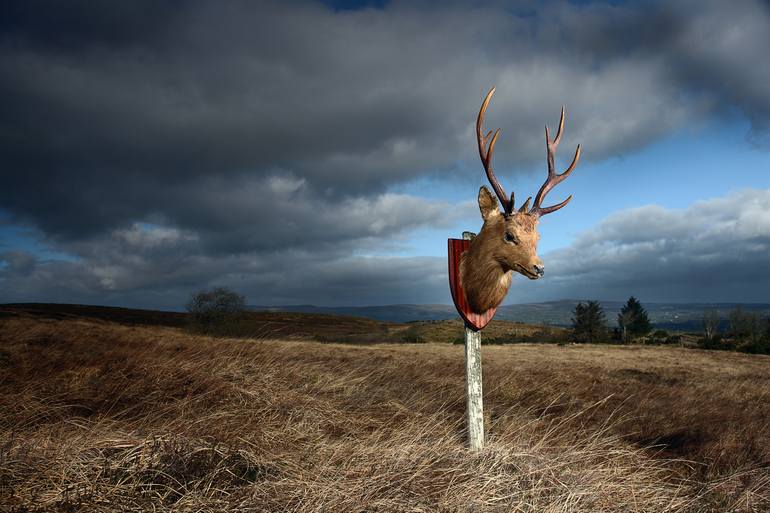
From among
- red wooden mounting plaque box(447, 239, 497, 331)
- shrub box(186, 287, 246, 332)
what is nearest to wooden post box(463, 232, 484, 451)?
red wooden mounting plaque box(447, 239, 497, 331)

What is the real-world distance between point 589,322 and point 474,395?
4679cm

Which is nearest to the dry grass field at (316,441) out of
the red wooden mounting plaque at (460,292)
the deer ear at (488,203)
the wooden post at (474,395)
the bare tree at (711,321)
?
the wooden post at (474,395)

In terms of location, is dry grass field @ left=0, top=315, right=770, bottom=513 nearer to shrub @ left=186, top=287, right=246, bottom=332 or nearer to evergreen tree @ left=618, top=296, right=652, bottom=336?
shrub @ left=186, top=287, right=246, bottom=332

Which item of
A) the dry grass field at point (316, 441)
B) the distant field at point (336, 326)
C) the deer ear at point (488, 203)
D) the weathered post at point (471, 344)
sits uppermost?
the deer ear at point (488, 203)

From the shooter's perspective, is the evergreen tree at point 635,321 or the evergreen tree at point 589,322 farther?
the evergreen tree at point 635,321

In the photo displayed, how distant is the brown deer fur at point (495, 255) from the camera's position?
4480mm

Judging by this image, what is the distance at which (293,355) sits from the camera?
392 inches

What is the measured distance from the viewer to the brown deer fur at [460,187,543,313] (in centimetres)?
448

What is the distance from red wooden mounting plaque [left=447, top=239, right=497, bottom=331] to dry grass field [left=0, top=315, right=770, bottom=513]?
1381 millimetres

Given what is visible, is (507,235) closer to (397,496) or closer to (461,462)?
(461,462)

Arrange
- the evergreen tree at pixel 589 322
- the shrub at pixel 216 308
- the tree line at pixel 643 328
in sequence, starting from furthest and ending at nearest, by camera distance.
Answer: the evergreen tree at pixel 589 322 → the tree line at pixel 643 328 → the shrub at pixel 216 308

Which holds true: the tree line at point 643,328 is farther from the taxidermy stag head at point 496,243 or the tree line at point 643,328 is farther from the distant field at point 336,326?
the taxidermy stag head at point 496,243

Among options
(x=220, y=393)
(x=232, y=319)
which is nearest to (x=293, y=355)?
(x=220, y=393)

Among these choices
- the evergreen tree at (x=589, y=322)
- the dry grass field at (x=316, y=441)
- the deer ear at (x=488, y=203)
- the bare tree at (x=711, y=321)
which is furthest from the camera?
the bare tree at (x=711, y=321)
